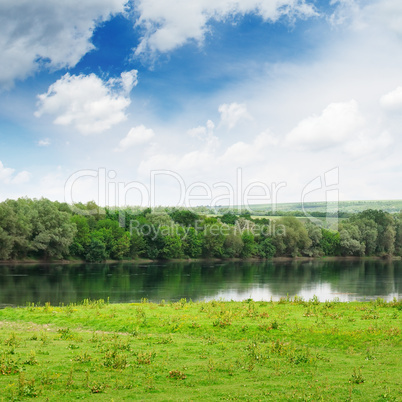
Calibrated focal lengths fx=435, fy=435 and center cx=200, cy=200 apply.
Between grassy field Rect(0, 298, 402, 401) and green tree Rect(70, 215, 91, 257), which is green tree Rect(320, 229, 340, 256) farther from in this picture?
grassy field Rect(0, 298, 402, 401)

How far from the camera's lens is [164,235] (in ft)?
371

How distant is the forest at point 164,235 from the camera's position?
92481mm

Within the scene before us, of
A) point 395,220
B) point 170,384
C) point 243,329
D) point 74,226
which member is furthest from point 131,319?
point 395,220

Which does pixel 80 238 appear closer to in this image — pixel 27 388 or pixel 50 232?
pixel 50 232

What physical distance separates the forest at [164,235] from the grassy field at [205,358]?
70606mm

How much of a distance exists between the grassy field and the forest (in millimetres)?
70606

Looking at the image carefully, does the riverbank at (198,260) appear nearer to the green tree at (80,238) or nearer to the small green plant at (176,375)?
the green tree at (80,238)

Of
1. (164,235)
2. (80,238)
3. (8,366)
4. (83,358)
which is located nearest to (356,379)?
(83,358)

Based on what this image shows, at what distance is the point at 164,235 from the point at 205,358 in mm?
98089

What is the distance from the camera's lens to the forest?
92481 mm

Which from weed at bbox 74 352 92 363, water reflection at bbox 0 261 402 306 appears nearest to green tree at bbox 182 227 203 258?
water reflection at bbox 0 261 402 306

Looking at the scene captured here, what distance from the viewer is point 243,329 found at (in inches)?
835

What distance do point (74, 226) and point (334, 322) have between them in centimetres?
8302

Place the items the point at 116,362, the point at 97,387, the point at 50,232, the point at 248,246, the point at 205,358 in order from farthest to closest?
the point at 248,246
the point at 50,232
the point at 205,358
the point at 116,362
the point at 97,387
